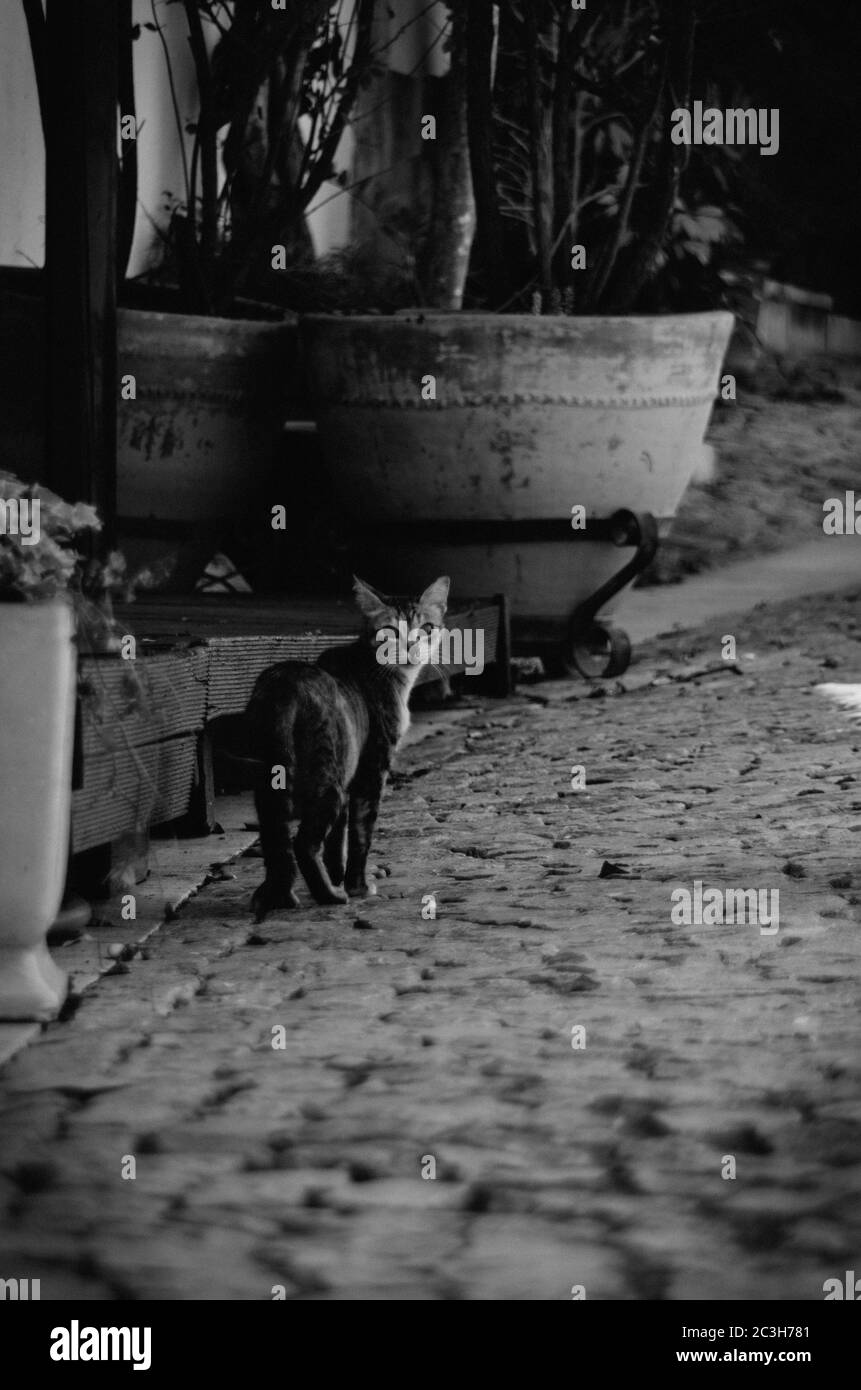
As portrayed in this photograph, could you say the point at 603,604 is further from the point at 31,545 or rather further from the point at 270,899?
the point at 31,545

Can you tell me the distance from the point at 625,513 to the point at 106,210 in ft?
9.77

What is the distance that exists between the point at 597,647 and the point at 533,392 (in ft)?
4.30

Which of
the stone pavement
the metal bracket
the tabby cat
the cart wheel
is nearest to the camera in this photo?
the stone pavement

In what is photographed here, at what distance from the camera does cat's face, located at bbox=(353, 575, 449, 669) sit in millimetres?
4617

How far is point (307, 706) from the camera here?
415cm

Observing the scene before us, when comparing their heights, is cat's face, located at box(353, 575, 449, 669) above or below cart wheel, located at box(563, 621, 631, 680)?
above

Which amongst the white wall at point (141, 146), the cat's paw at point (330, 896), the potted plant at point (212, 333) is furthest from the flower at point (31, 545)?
the white wall at point (141, 146)

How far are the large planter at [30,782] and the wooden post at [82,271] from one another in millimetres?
1432

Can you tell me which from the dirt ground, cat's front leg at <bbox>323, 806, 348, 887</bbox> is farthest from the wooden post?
the dirt ground

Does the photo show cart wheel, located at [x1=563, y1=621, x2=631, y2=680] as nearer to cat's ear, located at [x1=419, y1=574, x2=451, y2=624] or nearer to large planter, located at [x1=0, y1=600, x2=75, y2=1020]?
cat's ear, located at [x1=419, y1=574, x2=451, y2=624]

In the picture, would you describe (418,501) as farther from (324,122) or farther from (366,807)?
(366,807)

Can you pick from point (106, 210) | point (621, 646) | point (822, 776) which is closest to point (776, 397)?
point (621, 646)

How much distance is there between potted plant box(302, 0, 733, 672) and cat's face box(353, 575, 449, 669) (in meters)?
2.25

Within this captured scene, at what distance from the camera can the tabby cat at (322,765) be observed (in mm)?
4113
